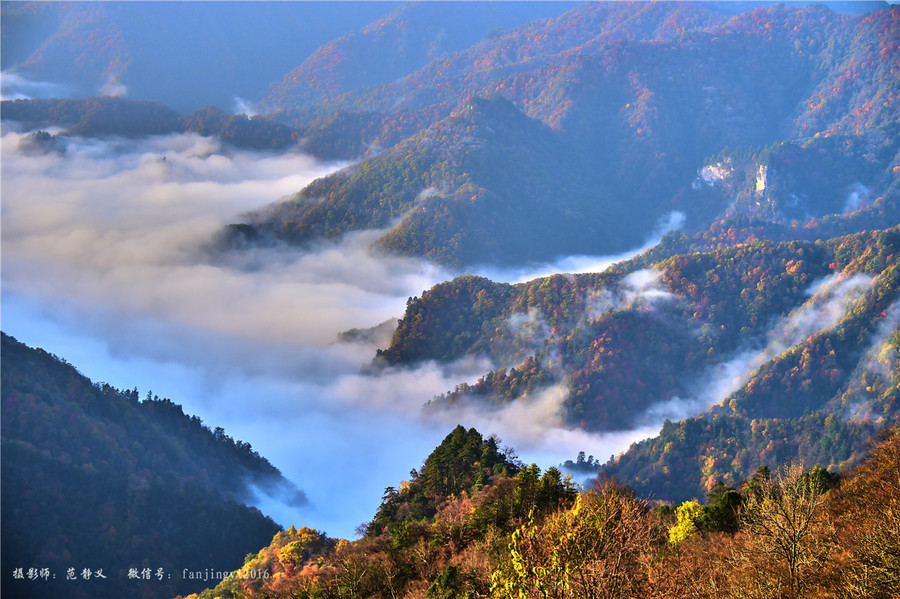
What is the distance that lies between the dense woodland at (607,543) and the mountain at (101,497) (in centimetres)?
5868

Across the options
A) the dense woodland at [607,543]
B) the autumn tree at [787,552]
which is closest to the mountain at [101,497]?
the dense woodland at [607,543]

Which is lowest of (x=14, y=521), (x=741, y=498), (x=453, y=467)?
(x=741, y=498)

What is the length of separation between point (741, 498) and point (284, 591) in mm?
37134

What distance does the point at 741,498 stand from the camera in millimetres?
66000

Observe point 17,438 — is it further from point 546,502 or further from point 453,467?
point 546,502

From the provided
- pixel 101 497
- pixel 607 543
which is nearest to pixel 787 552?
pixel 607 543

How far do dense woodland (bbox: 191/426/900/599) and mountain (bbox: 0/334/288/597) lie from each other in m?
58.7

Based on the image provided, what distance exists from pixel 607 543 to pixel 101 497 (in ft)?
491

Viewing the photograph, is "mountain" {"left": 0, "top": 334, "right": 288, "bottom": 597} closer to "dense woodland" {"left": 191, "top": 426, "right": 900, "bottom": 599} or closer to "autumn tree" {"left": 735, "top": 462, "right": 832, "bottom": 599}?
"dense woodland" {"left": 191, "top": 426, "right": 900, "bottom": 599}

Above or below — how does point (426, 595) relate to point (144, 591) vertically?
below

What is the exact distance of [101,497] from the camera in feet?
533

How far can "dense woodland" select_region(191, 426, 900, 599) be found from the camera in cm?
3170

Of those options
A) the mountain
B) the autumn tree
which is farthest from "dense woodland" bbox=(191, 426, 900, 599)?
the mountain

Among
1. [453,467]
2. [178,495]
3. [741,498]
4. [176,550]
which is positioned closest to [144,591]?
[176,550]
